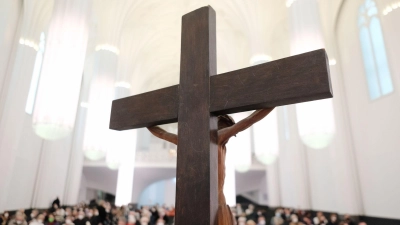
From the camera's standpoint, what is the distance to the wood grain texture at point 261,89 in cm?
128

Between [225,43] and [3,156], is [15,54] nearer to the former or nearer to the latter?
[3,156]

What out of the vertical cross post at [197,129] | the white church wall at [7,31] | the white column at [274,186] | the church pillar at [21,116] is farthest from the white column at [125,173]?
the vertical cross post at [197,129]

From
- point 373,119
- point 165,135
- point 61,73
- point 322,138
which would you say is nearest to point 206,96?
point 165,135

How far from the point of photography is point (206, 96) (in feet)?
4.88

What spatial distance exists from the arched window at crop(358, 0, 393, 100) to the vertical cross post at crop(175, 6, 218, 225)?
7.88m

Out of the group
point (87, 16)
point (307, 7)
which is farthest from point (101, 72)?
point (307, 7)

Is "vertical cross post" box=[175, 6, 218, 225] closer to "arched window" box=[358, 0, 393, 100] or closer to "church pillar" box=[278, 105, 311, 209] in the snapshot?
"arched window" box=[358, 0, 393, 100]

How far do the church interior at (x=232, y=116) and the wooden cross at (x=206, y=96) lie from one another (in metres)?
0.28

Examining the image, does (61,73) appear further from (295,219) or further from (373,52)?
(373,52)

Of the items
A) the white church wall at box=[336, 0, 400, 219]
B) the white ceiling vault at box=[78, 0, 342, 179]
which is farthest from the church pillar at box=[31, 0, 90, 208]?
the white church wall at box=[336, 0, 400, 219]

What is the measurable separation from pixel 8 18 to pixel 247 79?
9.44 metres

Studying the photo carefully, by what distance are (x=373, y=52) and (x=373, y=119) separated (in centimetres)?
191

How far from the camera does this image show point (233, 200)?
14211mm

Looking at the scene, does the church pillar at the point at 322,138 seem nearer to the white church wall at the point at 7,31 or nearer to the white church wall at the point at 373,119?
the white church wall at the point at 373,119
